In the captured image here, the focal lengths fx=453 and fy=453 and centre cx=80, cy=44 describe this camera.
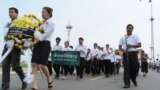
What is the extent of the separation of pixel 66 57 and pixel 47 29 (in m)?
10.0

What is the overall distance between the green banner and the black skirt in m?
9.52

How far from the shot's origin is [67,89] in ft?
41.1

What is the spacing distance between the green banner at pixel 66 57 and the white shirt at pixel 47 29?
9444mm

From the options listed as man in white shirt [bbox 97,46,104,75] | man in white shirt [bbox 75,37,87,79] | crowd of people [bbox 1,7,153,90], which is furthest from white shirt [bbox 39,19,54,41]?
man in white shirt [bbox 97,46,104,75]

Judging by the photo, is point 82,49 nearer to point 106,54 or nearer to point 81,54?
point 81,54

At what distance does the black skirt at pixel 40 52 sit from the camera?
10555mm

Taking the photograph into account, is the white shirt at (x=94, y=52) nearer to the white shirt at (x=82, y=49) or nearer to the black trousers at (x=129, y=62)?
the white shirt at (x=82, y=49)

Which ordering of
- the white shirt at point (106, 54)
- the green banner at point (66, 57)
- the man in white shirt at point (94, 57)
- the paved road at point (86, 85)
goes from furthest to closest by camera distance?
the man in white shirt at point (94, 57)
the white shirt at point (106, 54)
the green banner at point (66, 57)
the paved road at point (86, 85)

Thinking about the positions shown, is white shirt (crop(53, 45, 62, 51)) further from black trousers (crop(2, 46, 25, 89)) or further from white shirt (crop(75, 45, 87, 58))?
black trousers (crop(2, 46, 25, 89))

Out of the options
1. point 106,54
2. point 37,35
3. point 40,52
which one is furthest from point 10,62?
point 106,54

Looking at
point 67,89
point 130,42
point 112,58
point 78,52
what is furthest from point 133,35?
point 112,58

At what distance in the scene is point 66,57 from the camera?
67.6 ft

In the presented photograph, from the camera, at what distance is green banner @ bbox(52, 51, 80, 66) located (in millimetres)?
20266

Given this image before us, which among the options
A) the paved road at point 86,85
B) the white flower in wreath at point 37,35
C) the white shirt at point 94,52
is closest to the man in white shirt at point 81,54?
the paved road at point 86,85
